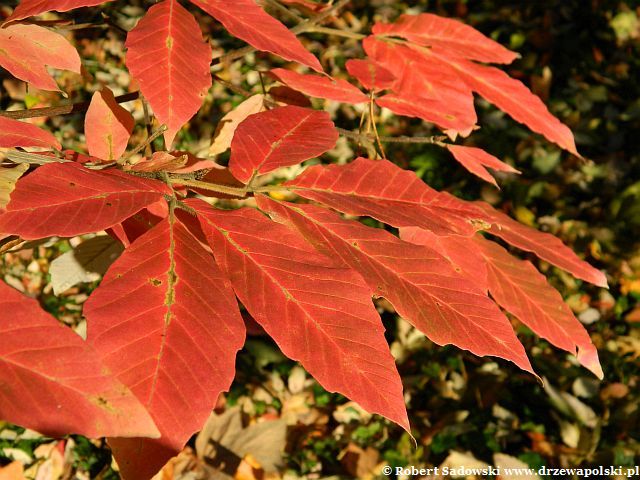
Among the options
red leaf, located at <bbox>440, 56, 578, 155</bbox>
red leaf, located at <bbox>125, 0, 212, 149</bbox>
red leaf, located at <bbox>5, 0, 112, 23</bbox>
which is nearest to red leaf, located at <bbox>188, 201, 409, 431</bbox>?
red leaf, located at <bbox>125, 0, 212, 149</bbox>

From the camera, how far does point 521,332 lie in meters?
2.04

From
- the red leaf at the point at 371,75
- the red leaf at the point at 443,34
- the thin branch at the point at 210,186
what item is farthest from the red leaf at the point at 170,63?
the red leaf at the point at 443,34

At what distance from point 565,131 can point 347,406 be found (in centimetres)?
119

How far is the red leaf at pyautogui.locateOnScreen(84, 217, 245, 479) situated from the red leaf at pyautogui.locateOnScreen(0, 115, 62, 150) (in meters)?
0.23

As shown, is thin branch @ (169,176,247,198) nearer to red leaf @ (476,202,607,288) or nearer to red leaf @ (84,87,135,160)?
red leaf @ (84,87,135,160)

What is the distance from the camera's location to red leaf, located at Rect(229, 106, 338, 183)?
27.3 inches

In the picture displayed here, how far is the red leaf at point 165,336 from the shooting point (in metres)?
0.44

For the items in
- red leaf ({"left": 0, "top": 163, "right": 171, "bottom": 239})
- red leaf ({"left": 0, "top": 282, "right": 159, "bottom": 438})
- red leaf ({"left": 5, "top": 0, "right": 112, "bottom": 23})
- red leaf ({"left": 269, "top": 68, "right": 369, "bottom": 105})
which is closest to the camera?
red leaf ({"left": 0, "top": 282, "right": 159, "bottom": 438})

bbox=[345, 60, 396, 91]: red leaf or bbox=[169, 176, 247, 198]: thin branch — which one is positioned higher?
bbox=[345, 60, 396, 91]: red leaf

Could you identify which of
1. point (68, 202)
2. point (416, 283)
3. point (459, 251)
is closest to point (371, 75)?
point (459, 251)

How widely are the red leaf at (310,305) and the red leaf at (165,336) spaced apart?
29mm

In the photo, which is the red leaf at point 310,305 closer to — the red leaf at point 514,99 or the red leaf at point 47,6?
the red leaf at point 47,6

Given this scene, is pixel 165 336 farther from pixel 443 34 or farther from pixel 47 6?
pixel 443 34

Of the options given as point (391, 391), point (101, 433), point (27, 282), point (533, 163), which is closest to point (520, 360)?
point (391, 391)
